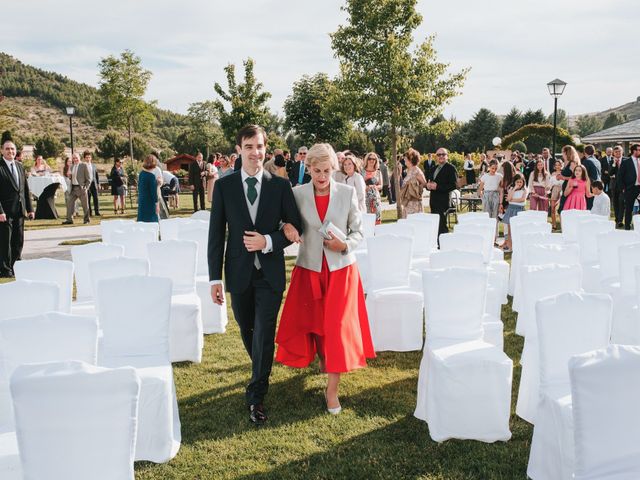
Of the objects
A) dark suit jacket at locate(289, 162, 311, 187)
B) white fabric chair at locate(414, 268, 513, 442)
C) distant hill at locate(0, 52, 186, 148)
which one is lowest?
white fabric chair at locate(414, 268, 513, 442)

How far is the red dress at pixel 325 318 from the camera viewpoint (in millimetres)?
4375

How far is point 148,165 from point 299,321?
18.8 feet

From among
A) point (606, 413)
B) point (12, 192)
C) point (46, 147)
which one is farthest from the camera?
point (46, 147)

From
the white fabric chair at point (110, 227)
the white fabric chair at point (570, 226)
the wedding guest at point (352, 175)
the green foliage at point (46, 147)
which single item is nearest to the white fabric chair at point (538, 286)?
the white fabric chair at point (570, 226)

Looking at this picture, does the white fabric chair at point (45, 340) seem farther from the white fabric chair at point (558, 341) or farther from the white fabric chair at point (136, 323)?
the white fabric chair at point (558, 341)

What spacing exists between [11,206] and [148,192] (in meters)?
2.11

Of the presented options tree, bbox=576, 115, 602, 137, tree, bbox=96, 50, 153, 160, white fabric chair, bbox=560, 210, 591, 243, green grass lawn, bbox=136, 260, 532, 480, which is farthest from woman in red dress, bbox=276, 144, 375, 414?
tree, bbox=576, 115, 602, 137

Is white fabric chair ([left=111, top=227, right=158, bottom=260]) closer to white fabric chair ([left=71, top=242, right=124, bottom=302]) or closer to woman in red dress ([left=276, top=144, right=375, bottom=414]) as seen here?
white fabric chair ([left=71, top=242, right=124, bottom=302])

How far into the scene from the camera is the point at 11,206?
9383mm

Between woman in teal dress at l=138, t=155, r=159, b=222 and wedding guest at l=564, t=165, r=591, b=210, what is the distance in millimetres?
7671

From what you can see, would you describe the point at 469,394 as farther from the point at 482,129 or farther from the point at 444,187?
the point at 482,129

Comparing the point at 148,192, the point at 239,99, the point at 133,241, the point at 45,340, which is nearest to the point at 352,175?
the point at 148,192

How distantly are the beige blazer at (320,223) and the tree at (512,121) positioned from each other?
5672 centimetres

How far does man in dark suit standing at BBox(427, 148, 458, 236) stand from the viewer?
10594mm
